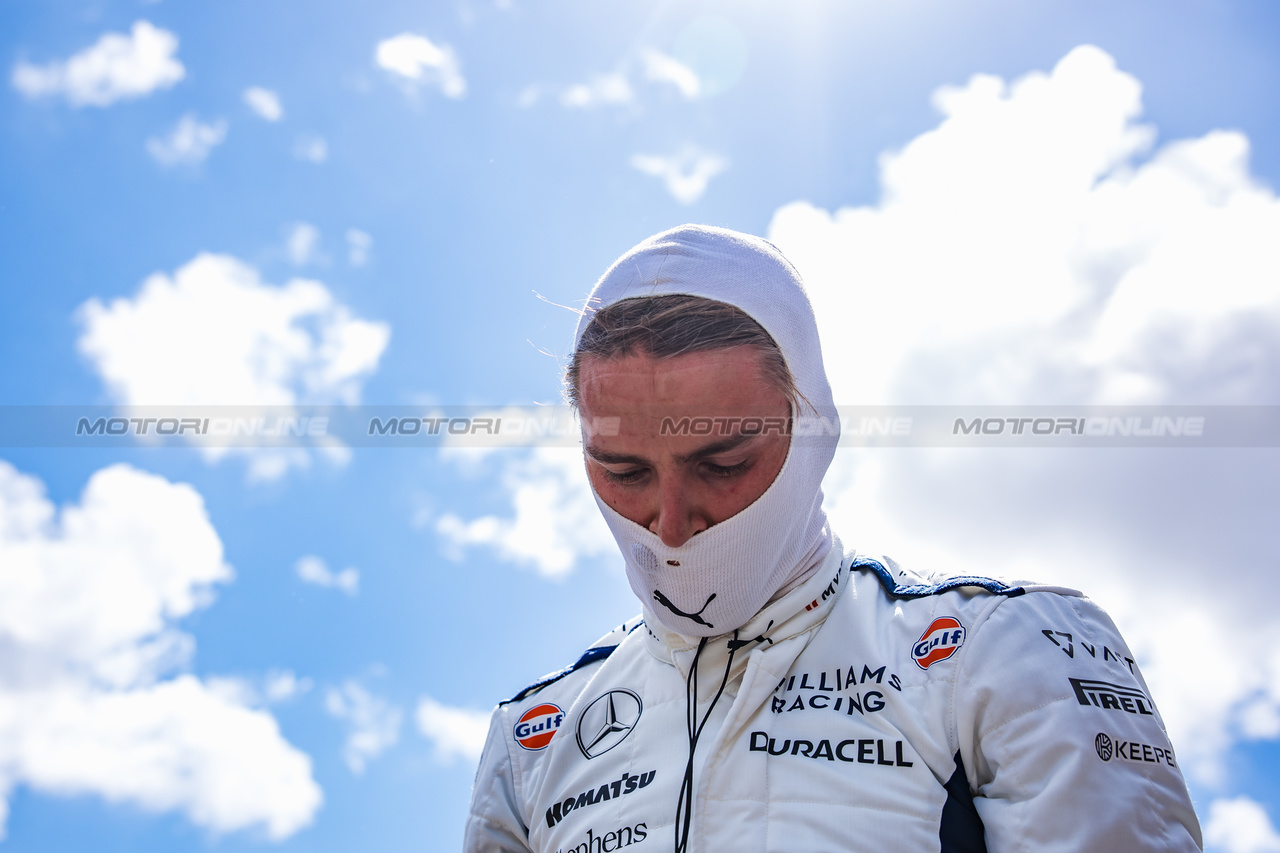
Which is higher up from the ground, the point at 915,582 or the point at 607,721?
the point at 915,582

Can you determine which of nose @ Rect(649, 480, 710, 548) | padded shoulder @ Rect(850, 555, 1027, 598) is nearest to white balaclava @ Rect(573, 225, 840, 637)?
nose @ Rect(649, 480, 710, 548)

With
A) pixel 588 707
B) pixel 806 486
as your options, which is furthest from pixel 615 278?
pixel 588 707

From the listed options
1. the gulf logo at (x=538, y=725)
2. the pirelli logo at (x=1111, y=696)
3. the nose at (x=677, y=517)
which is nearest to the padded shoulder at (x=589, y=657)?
the gulf logo at (x=538, y=725)

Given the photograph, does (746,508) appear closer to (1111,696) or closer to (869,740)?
(869,740)

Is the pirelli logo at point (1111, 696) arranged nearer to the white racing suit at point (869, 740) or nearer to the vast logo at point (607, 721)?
the white racing suit at point (869, 740)

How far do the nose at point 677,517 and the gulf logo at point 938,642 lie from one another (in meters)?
0.92

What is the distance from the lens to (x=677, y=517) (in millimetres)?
3492

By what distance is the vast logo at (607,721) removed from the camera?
380cm

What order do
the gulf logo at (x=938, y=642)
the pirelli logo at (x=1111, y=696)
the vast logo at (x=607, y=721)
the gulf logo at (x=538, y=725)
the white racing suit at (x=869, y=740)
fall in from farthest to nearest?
the gulf logo at (x=538, y=725) < the vast logo at (x=607, y=721) < the gulf logo at (x=938, y=642) < the pirelli logo at (x=1111, y=696) < the white racing suit at (x=869, y=740)

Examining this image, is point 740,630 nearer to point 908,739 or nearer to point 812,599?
point 812,599

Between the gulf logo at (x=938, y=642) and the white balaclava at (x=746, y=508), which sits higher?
the white balaclava at (x=746, y=508)

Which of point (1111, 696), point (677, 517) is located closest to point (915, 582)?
point (1111, 696)

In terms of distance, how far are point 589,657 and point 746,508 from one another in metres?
1.45

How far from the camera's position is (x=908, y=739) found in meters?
3.08
